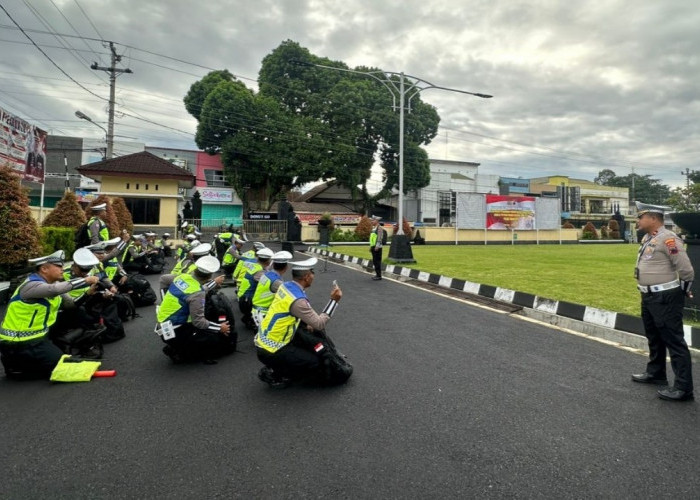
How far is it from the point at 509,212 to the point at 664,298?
2879cm

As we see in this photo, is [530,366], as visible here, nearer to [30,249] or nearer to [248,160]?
[30,249]

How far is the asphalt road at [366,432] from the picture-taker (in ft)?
7.66

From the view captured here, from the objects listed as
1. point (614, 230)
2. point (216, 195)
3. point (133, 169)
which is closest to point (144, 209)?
point (133, 169)

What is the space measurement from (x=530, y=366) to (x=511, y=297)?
3729 mm

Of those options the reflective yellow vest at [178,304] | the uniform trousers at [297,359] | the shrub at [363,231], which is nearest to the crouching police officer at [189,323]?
the reflective yellow vest at [178,304]

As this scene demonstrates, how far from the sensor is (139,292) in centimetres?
751

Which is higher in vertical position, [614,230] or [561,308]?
[614,230]

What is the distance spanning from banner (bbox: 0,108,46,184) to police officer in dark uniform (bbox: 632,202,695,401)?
14736 mm

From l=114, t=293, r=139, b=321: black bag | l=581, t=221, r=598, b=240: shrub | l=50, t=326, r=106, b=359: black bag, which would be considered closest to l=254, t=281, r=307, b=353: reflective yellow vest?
l=50, t=326, r=106, b=359: black bag

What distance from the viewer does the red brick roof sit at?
20875mm

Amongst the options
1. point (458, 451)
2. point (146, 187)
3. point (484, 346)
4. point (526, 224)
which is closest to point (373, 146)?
point (526, 224)

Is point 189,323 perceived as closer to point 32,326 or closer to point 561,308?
point 32,326

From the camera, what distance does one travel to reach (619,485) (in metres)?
2.32

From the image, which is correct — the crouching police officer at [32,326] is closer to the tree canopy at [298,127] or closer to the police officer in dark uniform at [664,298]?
the police officer in dark uniform at [664,298]
